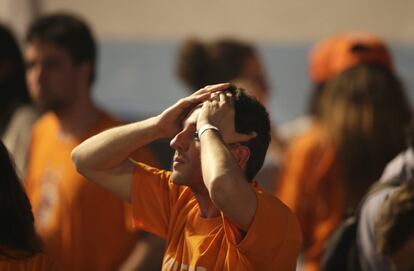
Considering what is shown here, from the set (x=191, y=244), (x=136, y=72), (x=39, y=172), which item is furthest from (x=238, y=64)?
(x=191, y=244)

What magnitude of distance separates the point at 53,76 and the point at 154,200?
5.09 feet

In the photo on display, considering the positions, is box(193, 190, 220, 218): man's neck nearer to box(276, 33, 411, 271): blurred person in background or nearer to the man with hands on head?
the man with hands on head

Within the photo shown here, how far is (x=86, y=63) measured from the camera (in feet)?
16.4

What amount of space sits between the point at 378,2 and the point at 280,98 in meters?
0.78

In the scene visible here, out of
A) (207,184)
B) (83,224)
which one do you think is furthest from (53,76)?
(207,184)

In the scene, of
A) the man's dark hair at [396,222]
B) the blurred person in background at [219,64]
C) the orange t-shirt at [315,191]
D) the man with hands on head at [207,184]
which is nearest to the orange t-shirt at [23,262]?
the man with hands on head at [207,184]

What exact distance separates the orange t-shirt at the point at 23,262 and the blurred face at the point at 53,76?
5.17ft

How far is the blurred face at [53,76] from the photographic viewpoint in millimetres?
4910

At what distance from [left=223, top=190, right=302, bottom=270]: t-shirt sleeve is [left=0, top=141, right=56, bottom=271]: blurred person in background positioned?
1.82 feet

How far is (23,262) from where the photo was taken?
10.9 feet

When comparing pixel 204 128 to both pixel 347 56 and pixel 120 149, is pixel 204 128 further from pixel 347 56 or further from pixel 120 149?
pixel 347 56

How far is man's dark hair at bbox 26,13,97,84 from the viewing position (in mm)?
4996

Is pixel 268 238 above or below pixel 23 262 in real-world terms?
above

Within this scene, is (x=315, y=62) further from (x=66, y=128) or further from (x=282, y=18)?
(x=282, y=18)
